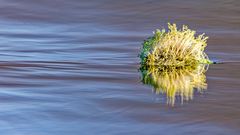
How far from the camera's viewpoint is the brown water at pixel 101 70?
717 centimetres

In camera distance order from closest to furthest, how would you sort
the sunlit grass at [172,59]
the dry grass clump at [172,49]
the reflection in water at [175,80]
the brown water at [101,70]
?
the brown water at [101,70], the reflection in water at [175,80], the sunlit grass at [172,59], the dry grass clump at [172,49]

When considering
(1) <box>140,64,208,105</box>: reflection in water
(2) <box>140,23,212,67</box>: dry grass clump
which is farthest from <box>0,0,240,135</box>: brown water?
(2) <box>140,23,212,67</box>: dry grass clump

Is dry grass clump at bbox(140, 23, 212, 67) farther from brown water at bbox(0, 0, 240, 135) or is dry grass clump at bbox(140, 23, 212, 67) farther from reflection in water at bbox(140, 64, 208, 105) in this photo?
brown water at bbox(0, 0, 240, 135)

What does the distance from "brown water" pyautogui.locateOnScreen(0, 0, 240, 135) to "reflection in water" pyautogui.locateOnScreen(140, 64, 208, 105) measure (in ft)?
0.38

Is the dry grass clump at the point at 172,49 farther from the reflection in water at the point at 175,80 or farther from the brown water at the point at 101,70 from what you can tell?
the brown water at the point at 101,70

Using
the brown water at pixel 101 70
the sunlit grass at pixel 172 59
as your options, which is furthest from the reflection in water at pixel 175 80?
the brown water at pixel 101 70

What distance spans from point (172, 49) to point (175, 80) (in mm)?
699

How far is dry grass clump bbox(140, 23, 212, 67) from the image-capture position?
32.9ft

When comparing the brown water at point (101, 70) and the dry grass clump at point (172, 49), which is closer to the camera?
the brown water at point (101, 70)

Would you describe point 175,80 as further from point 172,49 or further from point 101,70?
point 101,70

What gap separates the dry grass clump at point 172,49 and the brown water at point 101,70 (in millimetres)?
320

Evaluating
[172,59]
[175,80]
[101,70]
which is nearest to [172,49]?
[172,59]

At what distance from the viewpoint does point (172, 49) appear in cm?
1010

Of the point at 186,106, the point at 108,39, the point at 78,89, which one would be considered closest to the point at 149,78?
the point at 78,89
